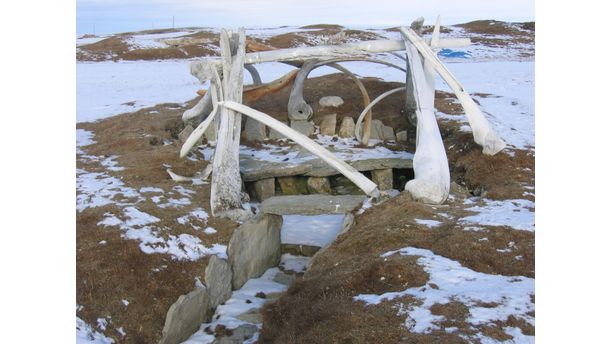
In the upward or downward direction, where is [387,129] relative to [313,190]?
upward

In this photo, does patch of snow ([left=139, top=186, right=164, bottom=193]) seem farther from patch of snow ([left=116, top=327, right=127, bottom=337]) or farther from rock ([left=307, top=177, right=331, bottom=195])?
patch of snow ([left=116, top=327, right=127, bottom=337])

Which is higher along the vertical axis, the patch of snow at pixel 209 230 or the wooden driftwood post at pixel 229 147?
the wooden driftwood post at pixel 229 147

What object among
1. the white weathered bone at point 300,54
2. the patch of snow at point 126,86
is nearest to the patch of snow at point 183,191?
the white weathered bone at point 300,54

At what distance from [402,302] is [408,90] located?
9.61 m

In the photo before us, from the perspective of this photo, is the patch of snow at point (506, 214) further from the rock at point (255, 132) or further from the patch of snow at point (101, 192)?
the rock at point (255, 132)

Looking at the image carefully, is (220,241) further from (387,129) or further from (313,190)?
(387,129)

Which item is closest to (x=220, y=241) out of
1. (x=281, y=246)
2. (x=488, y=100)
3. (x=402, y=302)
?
(x=281, y=246)

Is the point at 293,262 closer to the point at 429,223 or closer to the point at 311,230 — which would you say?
the point at 311,230

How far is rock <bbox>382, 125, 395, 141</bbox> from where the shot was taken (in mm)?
15148

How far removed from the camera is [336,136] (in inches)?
602

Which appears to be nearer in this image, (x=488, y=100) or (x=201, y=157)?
(x=201, y=157)

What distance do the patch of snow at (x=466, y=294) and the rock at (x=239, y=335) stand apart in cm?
193

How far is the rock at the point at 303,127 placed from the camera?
15.4 m

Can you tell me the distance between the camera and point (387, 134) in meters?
15.2
